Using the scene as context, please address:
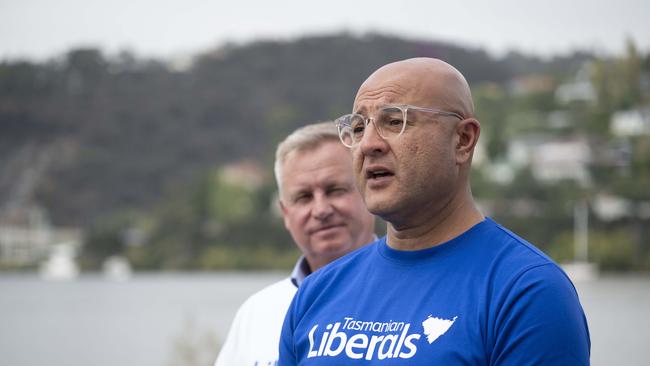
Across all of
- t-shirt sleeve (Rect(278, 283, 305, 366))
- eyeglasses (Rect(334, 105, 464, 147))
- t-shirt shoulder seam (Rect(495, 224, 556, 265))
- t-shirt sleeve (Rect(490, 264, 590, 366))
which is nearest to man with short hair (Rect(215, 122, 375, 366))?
t-shirt sleeve (Rect(278, 283, 305, 366))

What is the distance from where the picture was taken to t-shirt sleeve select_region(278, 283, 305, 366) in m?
2.69

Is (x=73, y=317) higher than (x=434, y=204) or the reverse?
the reverse

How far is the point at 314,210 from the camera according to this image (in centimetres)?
397

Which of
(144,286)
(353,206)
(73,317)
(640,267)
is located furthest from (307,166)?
(144,286)

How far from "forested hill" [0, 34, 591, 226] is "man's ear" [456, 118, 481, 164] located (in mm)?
108335

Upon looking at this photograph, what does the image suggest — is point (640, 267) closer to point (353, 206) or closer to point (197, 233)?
point (197, 233)

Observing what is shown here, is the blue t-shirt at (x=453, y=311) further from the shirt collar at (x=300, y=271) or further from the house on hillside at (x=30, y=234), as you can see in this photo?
the house on hillside at (x=30, y=234)

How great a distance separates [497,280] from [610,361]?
91.1ft

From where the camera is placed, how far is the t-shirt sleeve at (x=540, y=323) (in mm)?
2189

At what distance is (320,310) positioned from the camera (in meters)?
2.63

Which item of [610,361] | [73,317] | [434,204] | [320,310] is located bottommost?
[73,317]

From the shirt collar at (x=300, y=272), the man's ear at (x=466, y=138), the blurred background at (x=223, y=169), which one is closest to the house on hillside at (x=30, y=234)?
the blurred background at (x=223, y=169)

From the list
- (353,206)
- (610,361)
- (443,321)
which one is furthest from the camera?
(610,361)

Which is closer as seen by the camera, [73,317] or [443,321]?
[443,321]
